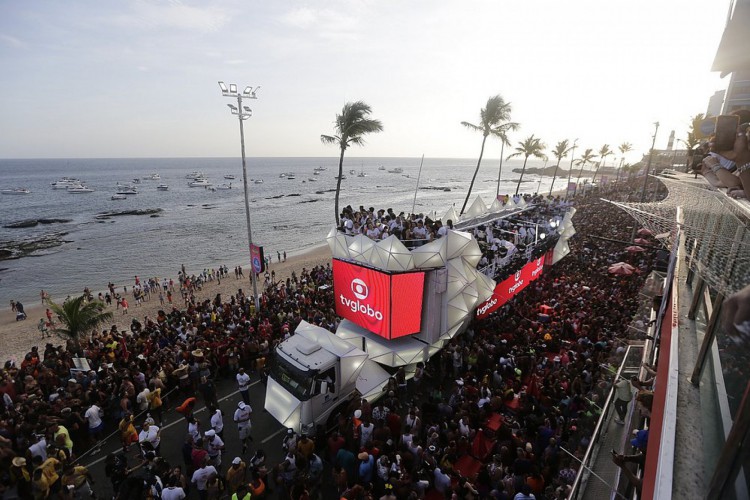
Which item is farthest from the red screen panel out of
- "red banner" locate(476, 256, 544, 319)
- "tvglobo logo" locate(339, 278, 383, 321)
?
"red banner" locate(476, 256, 544, 319)

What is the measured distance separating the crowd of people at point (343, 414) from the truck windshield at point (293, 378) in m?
0.99

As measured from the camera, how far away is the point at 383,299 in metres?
11.2

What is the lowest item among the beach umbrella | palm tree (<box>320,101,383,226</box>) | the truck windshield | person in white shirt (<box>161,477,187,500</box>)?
person in white shirt (<box>161,477,187,500</box>)

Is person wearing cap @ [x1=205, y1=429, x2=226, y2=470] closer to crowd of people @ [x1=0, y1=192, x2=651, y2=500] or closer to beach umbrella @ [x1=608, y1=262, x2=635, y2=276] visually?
crowd of people @ [x1=0, y1=192, x2=651, y2=500]

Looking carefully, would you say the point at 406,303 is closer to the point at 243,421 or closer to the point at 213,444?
the point at 243,421

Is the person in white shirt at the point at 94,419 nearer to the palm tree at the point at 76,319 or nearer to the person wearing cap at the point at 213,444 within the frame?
the person wearing cap at the point at 213,444

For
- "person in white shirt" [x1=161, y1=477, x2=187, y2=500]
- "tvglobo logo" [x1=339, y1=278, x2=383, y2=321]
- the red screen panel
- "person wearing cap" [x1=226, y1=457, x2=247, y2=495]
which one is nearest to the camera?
"person in white shirt" [x1=161, y1=477, x2=187, y2=500]

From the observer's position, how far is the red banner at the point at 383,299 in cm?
1112

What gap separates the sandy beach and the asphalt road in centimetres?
1309

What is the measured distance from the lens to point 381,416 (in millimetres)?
9609

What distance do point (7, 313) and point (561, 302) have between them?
127ft

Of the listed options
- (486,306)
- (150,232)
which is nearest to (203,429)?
(486,306)

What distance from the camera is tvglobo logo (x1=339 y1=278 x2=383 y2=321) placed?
1176 cm

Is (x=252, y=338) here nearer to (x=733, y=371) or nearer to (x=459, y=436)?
(x=459, y=436)
